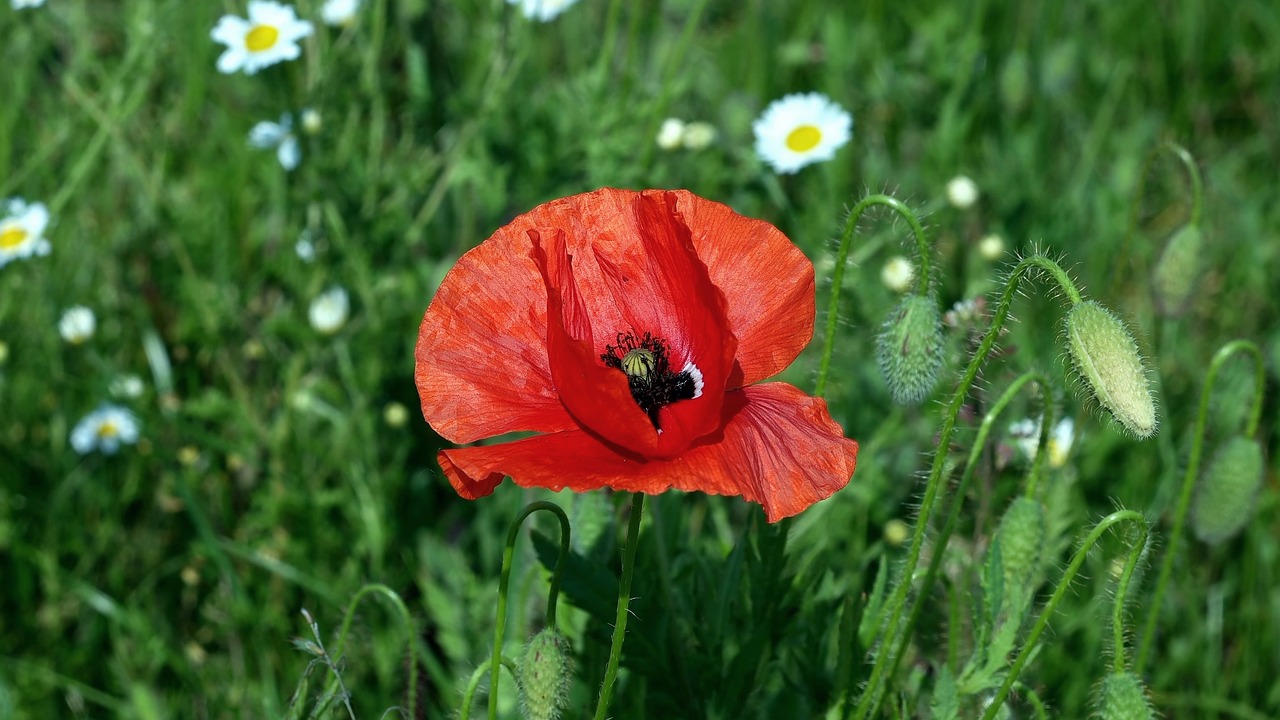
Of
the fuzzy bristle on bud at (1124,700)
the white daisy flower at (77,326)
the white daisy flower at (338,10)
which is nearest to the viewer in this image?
the fuzzy bristle on bud at (1124,700)

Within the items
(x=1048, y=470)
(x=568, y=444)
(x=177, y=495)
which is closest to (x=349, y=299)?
(x=177, y=495)

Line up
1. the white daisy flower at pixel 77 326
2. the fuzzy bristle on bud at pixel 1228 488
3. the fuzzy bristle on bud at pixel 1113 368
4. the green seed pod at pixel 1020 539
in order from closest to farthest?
1. the fuzzy bristle on bud at pixel 1113 368
2. the green seed pod at pixel 1020 539
3. the fuzzy bristle on bud at pixel 1228 488
4. the white daisy flower at pixel 77 326

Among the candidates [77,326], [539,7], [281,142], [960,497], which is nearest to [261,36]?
[281,142]

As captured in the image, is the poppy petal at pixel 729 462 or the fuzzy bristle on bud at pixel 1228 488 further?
the fuzzy bristle on bud at pixel 1228 488

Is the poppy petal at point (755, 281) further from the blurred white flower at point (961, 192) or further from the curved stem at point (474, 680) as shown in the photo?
the blurred white flower at point (961, 192)

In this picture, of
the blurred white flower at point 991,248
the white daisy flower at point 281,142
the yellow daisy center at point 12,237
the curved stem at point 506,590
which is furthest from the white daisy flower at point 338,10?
the curved stem at point 506,590

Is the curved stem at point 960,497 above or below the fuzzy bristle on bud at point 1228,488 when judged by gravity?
above

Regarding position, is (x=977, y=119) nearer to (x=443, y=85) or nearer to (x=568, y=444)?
(x=443, y=85)

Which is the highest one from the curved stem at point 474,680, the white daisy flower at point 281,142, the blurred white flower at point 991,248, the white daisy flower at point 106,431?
the white daisy flower at point 281,142

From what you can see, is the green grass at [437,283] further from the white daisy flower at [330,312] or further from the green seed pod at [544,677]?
the green seed pod at [544,677]
